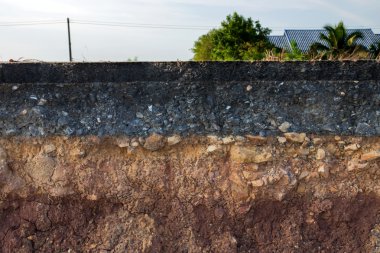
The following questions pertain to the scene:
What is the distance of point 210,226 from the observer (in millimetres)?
3205

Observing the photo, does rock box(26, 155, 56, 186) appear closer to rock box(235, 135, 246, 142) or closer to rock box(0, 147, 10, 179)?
rock box(0, 147, 10, 179)

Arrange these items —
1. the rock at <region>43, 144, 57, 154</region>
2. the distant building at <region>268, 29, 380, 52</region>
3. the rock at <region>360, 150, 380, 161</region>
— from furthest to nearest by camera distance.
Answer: the distant building at <region>268, 29, 380, 52</region> < the rock at <region>43, 144, 57, 154</region> < the rock at <region>360, 150, 380, 161</region>

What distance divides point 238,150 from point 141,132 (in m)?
0.62

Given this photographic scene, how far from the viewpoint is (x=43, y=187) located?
10.7ft

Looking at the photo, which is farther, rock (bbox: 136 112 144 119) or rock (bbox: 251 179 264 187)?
rock (bbox: 136 112 144 119)

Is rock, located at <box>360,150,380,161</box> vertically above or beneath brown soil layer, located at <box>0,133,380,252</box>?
above

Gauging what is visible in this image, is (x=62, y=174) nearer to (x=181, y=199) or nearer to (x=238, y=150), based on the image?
(x=181, y=199)

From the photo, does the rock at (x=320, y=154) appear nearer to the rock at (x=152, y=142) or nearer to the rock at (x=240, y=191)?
the rock at (x=240, y=191)

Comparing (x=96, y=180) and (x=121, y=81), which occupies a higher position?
(x=121, y=81)

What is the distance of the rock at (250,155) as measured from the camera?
125 inches

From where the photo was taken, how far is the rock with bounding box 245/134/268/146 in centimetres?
320

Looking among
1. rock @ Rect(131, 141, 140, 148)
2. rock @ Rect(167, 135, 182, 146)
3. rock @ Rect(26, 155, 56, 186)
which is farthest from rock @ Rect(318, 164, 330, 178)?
rock @ Rect(26, 155, 56, 186)

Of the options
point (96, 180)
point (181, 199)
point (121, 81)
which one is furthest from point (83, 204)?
point (121, 81)

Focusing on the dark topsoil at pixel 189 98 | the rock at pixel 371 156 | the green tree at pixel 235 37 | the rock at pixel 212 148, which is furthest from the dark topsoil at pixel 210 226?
the green tree at pixel 235 37
